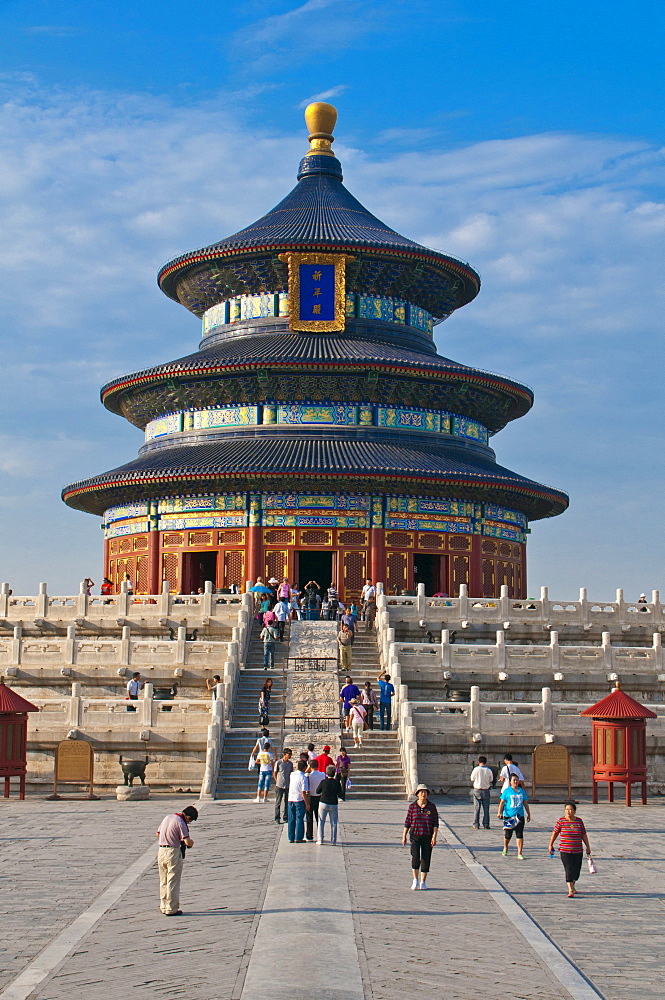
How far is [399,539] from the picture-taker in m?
49.2

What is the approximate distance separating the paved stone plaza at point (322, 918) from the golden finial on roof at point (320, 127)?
4475cm

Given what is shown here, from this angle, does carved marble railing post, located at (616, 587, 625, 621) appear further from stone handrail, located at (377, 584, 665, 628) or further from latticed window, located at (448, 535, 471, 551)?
latticed window, located at (448, 535, 471, 551)

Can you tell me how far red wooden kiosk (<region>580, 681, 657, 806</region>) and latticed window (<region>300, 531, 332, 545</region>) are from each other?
21.9 m

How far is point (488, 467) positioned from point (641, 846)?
31473mm

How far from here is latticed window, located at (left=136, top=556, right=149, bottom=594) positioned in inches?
1993

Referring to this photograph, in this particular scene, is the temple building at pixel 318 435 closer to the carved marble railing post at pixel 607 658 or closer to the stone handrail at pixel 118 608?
the stone handrail at pixel 118 608

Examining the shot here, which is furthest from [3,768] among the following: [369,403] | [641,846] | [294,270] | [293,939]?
[294,270]

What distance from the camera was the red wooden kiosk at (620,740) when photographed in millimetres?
27500

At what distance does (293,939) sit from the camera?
13.7 metres

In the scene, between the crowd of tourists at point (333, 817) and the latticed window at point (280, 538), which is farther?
the latticed window at point (280, 538)

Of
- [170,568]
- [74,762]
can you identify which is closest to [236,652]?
[74,762]

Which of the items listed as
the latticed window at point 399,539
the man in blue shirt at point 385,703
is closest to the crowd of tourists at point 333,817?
the man in blue shirt at point 385,703

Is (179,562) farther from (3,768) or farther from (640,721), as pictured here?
(640,721)

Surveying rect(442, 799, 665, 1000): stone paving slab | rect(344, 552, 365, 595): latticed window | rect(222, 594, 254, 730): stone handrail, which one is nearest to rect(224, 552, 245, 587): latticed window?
rect(344, 552, 365, 595): latticed window
